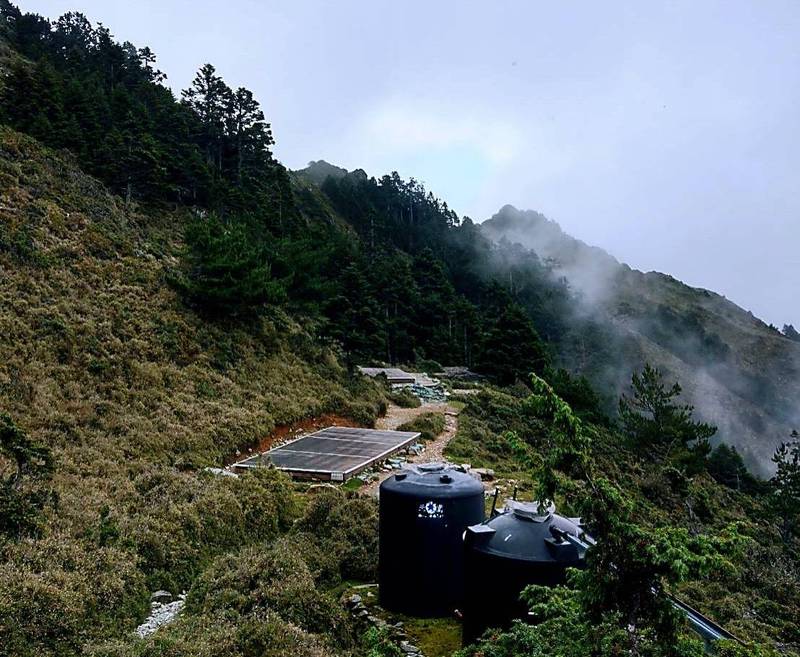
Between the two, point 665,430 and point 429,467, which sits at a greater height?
point 429,467

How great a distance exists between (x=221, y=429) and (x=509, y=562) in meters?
11.6

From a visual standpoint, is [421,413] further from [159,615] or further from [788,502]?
[159,615]

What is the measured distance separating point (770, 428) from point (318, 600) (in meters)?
88.2

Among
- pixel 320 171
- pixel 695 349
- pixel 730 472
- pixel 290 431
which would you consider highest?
pixel 320 171

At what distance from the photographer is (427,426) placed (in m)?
23.1

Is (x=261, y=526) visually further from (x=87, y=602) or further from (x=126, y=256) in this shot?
(x=126, y=256)

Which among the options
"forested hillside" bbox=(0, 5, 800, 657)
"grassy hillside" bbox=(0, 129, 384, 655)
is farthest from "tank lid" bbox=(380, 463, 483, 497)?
"grassy hillside" bbox=(0, 129, 384, 655)

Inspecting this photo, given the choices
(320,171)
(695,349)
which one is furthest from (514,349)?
(320,171)

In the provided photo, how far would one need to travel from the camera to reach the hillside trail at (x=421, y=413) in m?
15.4

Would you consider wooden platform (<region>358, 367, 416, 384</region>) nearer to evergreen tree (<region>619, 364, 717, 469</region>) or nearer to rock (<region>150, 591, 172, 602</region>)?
evergreen tree (<region>619, 364, 717, 469</region>)

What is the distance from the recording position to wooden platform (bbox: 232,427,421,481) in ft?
48.7

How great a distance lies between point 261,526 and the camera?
37.7 feet

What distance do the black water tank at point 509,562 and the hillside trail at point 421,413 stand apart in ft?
22.7

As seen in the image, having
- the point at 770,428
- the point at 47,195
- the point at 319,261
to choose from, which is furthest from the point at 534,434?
the point at 770,428
